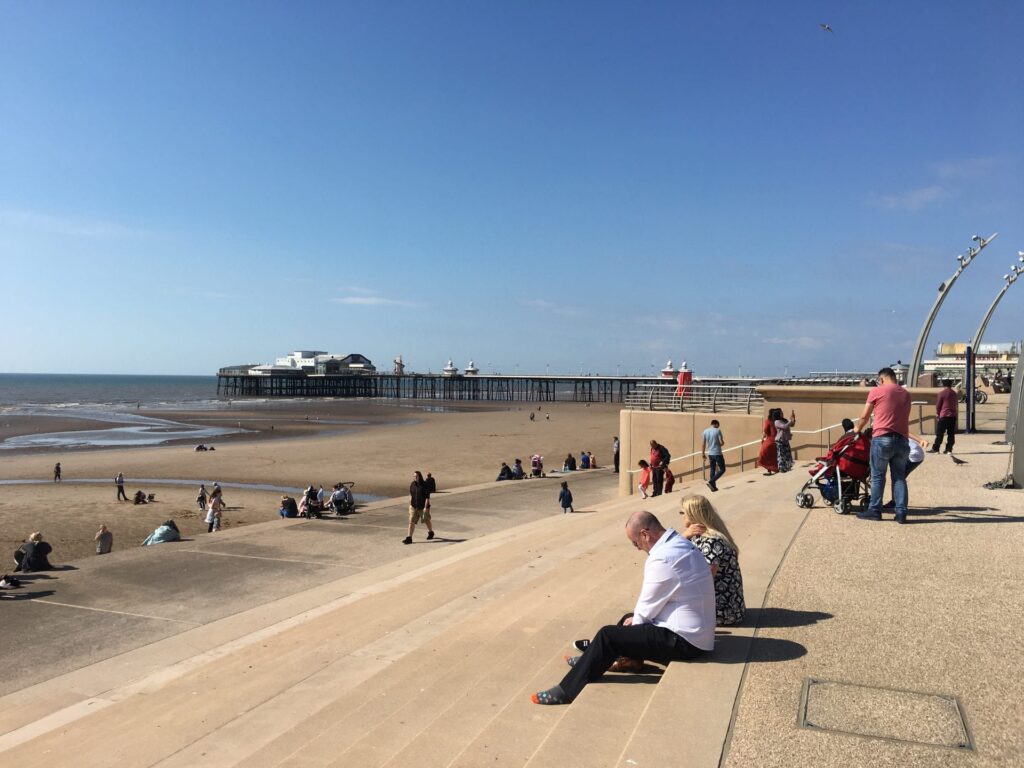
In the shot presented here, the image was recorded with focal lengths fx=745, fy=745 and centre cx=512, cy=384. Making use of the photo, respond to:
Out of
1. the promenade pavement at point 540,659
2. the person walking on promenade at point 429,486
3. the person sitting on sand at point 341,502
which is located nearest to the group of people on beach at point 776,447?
the promenade pavement at point 540,659

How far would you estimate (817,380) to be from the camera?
115ft

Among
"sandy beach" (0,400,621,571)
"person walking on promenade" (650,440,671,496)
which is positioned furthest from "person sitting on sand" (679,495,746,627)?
"sandy beach" (0,400,621,571)

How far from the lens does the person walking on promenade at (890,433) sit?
7.50 meters

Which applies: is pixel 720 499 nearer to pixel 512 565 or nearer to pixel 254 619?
pixel 512 565

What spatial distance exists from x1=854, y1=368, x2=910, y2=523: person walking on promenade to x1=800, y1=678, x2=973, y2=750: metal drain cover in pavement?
437 cm

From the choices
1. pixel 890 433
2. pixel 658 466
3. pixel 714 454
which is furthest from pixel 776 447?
pixel 890 433

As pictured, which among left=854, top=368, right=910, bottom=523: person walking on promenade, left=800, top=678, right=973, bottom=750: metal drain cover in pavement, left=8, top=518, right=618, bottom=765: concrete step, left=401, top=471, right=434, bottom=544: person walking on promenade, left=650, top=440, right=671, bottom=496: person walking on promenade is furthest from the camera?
left=650, top=440, right=671, bottom=496: person walking on promenade

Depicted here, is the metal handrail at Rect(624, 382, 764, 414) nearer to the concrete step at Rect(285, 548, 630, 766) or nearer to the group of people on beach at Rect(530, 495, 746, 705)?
the concrete step at Rect(285, 548, 630, 766)

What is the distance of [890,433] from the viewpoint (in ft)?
24.8

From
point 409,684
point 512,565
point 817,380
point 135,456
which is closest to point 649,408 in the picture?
point 512,565

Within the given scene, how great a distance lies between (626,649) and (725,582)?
3.32 feet

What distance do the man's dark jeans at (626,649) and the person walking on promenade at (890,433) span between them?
4.55 metres

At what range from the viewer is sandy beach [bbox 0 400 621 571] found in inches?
774

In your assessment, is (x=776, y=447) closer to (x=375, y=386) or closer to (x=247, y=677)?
(x=247, y=677)
